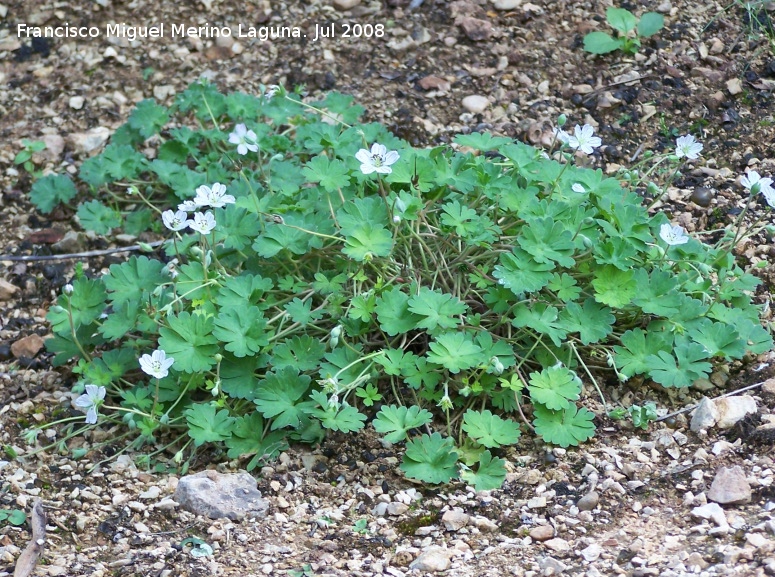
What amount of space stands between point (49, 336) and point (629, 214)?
7.09ft

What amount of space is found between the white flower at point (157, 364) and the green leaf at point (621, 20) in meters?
2.59

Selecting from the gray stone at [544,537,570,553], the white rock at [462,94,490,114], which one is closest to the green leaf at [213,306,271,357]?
the gray stone at [544,537,570,553]

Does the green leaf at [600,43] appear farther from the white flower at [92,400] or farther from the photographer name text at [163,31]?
the white flower at [92,400]

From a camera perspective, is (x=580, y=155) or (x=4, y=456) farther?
(x=580, y=155)

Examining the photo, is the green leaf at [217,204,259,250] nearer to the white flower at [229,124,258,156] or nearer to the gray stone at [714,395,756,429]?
the white flower at [229,124,258,156]

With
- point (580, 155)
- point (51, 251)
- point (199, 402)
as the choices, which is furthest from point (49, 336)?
point (580, 155)

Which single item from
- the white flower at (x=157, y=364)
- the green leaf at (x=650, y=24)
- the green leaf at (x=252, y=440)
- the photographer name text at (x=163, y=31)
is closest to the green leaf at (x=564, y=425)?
the green leaf at (x=252, y=440)

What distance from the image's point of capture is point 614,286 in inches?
111

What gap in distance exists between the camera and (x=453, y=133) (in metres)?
3.98

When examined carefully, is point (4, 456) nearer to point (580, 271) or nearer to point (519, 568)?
point (519, 568)

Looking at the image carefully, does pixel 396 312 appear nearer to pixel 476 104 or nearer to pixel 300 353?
pixel 300 353

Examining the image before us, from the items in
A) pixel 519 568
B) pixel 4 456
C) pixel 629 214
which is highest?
pixel 629 214

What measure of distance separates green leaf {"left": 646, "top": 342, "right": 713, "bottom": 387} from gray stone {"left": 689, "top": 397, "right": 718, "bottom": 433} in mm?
76

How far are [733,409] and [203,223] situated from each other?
1.70m
